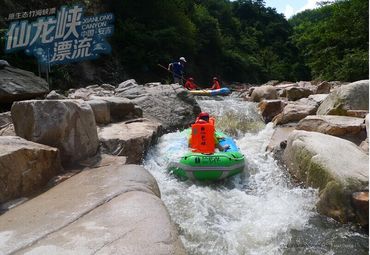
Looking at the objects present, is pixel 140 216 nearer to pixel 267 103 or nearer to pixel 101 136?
pixel 101 136

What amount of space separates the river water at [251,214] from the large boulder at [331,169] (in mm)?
148

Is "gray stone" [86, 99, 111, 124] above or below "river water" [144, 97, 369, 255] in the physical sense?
above

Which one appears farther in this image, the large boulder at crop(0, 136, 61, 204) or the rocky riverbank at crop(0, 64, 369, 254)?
the large boulder at crop(0, 136, 61, 204)

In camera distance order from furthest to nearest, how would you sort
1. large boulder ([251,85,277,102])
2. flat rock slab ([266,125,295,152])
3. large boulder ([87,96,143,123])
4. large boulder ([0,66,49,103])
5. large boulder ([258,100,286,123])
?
large boulder ([251,85,277,102]) < large boulder ([258,100,286,123]) < large boulder ([0,66,49,103]) < large boulder ([87,96,143,123]) < flat rock slab ([266,125,295,152])

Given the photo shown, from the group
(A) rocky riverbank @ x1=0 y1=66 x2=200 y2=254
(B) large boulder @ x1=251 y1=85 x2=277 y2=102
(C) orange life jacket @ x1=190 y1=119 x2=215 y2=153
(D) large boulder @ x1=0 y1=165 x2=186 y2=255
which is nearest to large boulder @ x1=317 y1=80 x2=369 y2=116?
(C) orange life jacket @ x1=190 y1=119 x2=215 y2=153

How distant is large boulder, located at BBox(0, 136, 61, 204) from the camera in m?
3.24

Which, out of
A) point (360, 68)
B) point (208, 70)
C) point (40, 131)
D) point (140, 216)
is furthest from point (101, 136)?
point (208, 70)

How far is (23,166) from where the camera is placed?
341cm

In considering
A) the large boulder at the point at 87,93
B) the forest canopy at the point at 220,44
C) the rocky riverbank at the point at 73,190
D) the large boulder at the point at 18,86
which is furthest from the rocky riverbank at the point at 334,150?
the forest canopy at the point at 220,44

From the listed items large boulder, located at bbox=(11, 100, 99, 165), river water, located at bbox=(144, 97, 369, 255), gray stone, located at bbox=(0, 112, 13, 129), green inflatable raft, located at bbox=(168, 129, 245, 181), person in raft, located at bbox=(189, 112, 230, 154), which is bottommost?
river water, located at bbox=(144, 97, 369, 255)

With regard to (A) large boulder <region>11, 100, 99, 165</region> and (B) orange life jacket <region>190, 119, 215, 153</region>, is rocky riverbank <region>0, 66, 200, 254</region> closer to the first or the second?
(A) large boulder <region>11, 100, 99, 165</region>

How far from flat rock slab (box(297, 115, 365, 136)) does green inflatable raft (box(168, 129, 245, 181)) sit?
172cm

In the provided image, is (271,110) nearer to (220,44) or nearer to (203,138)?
(203,138)

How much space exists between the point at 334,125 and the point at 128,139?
340cm
